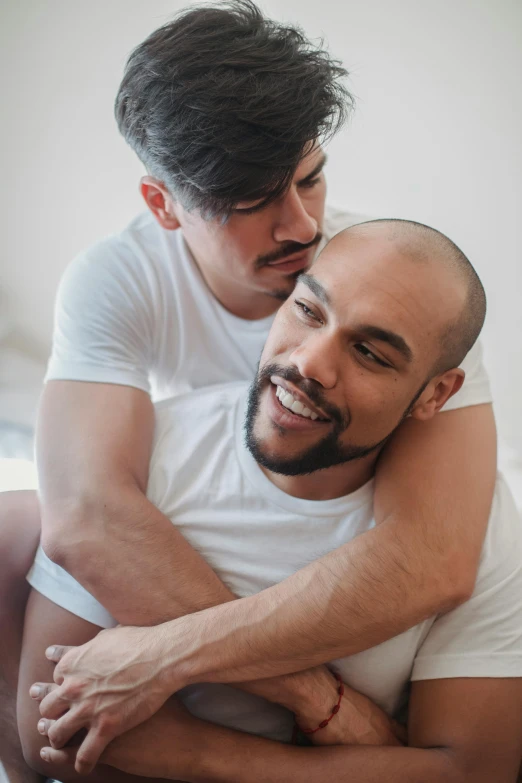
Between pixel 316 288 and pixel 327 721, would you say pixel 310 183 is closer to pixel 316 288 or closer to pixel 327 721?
pixel 316 288

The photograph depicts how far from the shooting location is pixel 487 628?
1272mm

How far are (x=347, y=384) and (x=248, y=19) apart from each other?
0.71 m

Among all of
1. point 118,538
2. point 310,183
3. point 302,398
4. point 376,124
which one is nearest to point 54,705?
point 118,538

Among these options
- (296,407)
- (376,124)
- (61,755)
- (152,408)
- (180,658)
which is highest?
(376,124)

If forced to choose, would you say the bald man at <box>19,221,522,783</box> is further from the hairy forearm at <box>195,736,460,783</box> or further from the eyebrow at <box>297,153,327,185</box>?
the eyebrow at <box>297,153,327,185</box>

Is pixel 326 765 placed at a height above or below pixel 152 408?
below

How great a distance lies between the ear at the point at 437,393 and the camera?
1315mm

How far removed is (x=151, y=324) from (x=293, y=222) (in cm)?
40

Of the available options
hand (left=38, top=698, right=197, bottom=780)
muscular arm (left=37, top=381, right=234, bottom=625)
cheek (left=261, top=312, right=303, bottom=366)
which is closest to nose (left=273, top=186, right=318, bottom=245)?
cheek (left=261, top=312, right=303, bottom=366)

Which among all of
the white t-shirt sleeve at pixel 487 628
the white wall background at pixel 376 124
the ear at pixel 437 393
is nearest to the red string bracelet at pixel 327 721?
the white t-shirt sleeve at pixel 487 628

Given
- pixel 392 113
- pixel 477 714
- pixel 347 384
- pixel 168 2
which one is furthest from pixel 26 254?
pixel 477 714

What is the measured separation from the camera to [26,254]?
2.45 meters

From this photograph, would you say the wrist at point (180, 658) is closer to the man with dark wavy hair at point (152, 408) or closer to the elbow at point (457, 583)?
the man with dark wavy hair at point (152, 408)

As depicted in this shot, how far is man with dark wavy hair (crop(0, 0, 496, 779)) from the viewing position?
4.00 feet
